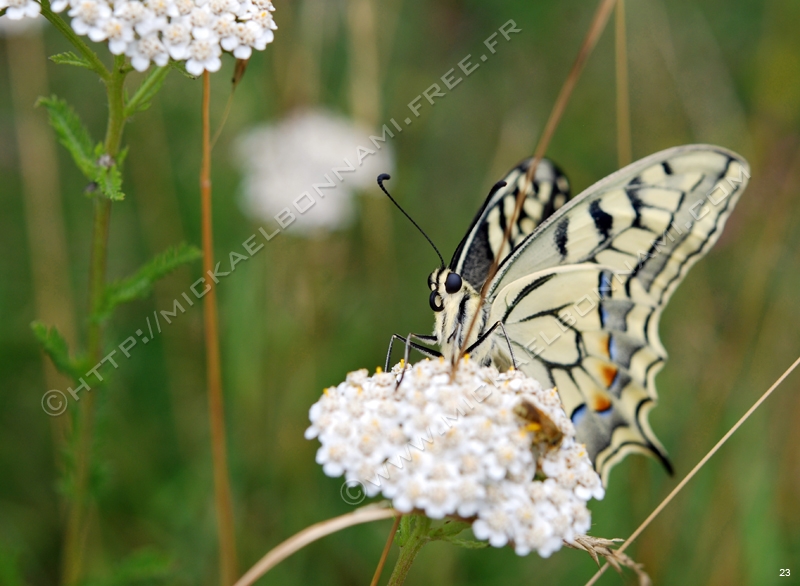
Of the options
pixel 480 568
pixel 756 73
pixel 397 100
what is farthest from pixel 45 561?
pixel 756 73

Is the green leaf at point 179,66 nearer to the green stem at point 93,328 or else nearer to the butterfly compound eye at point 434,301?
the green stem at point 93,328

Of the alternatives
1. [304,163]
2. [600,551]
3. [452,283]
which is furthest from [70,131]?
[304,163]

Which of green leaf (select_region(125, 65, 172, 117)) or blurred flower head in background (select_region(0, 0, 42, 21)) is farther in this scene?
green leaf (select_region(125, 65, 172, 117))

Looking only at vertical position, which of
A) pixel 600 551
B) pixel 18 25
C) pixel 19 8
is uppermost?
pixel 18 25

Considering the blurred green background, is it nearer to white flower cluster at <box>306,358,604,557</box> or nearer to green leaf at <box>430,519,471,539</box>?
white flower cluster at <box>306,358,604,557</box>

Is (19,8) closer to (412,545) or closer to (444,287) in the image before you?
(444,287)

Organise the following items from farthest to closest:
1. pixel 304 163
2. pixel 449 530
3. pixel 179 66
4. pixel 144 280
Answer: pixel 304 163, pixel 144 280, pixel 179 66, pixel 449 530

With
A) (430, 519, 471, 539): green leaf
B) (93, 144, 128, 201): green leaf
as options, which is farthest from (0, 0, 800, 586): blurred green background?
(430, 519, 471, 539): green leaf
